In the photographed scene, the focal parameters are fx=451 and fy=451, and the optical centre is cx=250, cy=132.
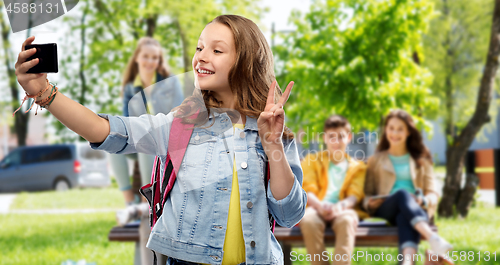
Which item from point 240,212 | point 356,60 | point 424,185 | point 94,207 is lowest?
point 94,207

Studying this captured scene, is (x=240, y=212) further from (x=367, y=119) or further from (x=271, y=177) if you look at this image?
(x=367, y=119)

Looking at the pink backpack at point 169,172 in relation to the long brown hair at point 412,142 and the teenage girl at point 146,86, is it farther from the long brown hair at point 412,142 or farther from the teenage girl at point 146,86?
the long brown hair at point 412,142

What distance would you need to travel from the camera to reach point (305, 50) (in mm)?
6840

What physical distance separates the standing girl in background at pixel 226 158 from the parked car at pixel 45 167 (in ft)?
39.5

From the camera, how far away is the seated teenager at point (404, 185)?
313 centimetres

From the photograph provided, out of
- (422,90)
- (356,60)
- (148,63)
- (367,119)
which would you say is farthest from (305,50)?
(148,63)

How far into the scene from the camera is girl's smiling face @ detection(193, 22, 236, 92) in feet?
4.08

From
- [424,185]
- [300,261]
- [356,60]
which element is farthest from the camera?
[356,60]

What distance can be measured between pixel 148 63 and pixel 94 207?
7.38 meters

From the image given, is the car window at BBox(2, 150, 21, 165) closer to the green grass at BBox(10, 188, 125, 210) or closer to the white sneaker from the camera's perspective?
the green grass at BBox(10, 188, 125, 210)

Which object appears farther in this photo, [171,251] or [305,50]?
[305,50]

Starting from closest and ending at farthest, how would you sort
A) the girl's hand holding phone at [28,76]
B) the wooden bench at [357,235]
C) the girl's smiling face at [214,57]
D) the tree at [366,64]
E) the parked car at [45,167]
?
the girl's hand holding phone at [28,76], the girl's smiling face at [214,57], the wooden bench at [357,235], the tree at [366,64], the parked car at [45,167]

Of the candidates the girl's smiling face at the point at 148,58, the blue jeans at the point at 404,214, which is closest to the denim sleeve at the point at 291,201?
the girl's smiling face at the point at 148,58

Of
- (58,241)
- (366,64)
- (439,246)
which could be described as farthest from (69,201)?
(439,246)
